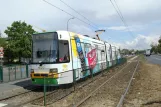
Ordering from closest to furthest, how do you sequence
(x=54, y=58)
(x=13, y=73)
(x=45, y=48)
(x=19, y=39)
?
(x=54, y=58) → (x=45, y=48) → (x=13, y=73) → (x=19, y=39)

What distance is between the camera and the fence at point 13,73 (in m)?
19.4

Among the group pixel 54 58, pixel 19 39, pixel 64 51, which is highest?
pixel 19 39

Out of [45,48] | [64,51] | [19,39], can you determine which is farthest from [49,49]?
[19,39]

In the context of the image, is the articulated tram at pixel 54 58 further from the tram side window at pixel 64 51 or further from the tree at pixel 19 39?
the tree at pixel 19 39

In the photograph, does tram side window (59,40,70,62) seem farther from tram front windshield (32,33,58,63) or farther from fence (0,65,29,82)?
fence (0,65,29,82)

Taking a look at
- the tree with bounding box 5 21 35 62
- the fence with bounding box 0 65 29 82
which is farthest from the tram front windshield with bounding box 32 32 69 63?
the tree with bounding box 5 21 35 62

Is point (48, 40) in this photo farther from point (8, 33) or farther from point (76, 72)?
point (8, 33)

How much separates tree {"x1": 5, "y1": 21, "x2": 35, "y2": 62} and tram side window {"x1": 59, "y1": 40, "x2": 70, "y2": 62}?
54974 millimetres

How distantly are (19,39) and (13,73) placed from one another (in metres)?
51.5

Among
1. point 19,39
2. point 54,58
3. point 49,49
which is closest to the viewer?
point 54,58

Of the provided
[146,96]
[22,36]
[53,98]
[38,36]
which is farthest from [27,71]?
[22,36]

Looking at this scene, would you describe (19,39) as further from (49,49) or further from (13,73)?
(49,49)

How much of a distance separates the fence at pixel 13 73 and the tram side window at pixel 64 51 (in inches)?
276

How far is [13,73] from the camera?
20.5m
